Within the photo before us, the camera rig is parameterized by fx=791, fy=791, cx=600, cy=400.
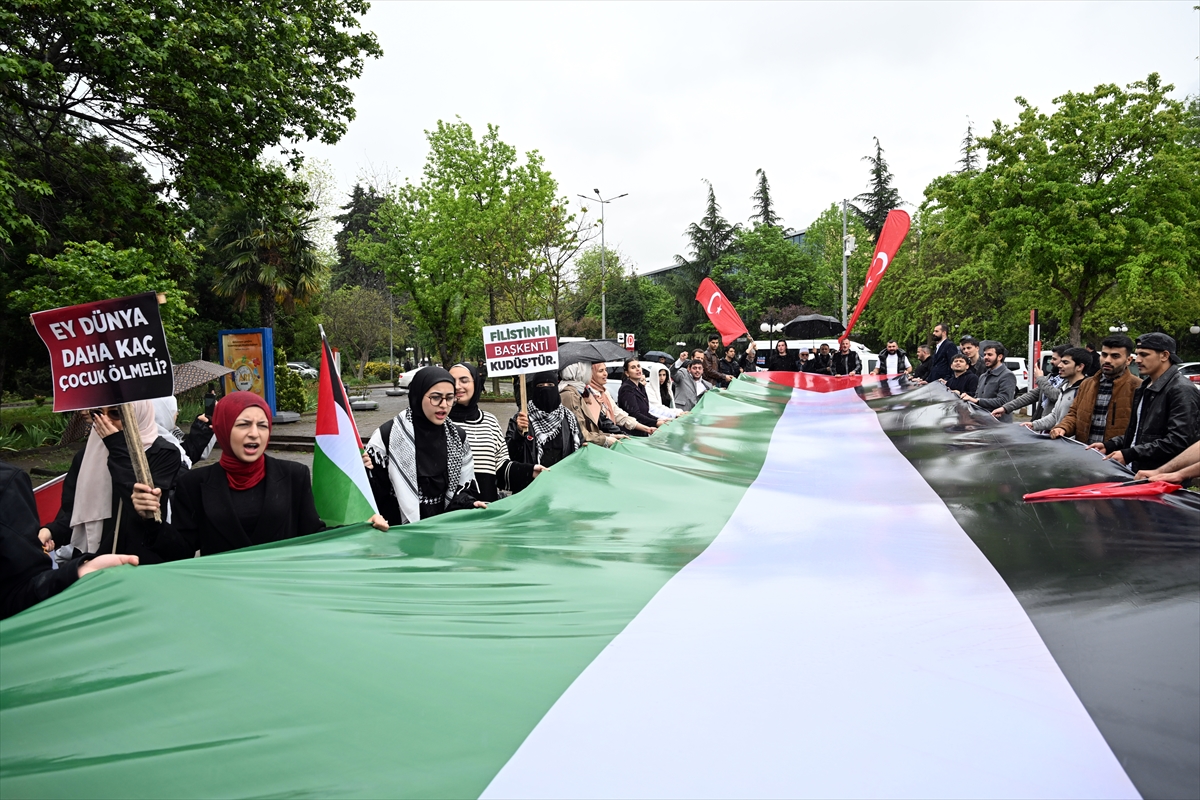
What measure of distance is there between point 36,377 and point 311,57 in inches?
1322

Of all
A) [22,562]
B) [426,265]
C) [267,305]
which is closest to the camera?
[22,562]

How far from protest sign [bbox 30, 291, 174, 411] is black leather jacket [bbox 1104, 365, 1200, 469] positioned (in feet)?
20.2

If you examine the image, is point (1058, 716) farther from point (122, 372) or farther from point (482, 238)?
point (482, 238)

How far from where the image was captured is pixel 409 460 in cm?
496

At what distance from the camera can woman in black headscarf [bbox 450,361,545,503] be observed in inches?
216

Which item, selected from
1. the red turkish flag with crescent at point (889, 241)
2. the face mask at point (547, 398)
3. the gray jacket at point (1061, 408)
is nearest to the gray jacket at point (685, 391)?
the red turkish flag with crescent at point (889, 241)

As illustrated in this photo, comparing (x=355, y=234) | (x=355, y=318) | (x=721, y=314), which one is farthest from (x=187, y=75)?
(x=355, y=234)

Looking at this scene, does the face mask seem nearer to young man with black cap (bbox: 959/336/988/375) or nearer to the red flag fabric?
the red flag fabric

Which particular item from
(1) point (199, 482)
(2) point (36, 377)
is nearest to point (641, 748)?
(1) point (199, 482)

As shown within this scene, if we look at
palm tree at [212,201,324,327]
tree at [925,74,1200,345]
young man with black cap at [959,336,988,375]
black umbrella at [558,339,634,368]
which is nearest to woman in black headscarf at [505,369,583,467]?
black umbrella at [558,339,634,368]

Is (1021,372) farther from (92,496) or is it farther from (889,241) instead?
(92,496)

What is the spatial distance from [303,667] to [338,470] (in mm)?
1895

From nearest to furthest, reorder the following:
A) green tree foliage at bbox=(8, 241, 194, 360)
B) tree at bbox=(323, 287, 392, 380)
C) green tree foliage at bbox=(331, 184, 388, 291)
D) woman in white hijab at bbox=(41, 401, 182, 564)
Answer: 1. woman in white hijab at bbox=(41, 401, 182, 564)
2. green tree foliage at bbox=(8, 241, 194, 360)
3. tree at bbox=(323, 287, 392, 380)
4. green tree foliage at bbox=(331, 184, 388, 291)

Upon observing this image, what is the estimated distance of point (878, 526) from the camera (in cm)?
470
